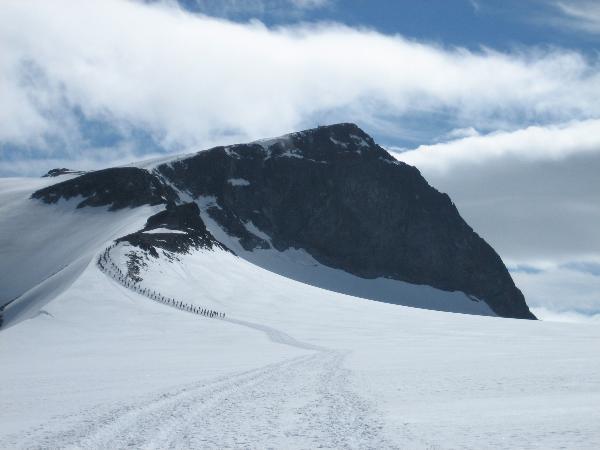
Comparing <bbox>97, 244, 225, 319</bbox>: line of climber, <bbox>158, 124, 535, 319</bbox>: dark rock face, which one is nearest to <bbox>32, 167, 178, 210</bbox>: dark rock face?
<bbox>97, 244, 225, 319</bbox>: line of climber

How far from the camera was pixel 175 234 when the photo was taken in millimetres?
78875

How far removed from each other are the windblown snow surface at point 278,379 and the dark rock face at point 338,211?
126316 millimetres

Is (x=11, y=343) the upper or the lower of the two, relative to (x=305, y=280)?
lower

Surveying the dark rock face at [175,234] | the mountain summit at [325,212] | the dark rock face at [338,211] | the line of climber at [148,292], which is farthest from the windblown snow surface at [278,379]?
the dark rock face at [338,211]

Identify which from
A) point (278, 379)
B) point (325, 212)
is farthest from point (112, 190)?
point (278, 379)

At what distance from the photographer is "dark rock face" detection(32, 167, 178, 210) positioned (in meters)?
108

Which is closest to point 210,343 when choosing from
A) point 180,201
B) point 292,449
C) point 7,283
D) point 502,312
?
point 292,449

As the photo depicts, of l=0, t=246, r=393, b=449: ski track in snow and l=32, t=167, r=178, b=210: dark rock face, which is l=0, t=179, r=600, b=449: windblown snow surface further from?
l=32, t=167, r=178, b=210: dark rock face

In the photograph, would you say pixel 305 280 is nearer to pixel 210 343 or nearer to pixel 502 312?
pixel 502 312

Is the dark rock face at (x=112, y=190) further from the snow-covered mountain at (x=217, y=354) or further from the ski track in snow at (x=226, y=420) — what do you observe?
the ski track in snow at (x=226, y=420)

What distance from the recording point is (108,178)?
11662 cm

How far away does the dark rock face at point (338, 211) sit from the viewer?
17975 centimetres

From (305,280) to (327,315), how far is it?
350ft

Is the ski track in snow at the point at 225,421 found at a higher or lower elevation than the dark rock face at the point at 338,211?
lower
